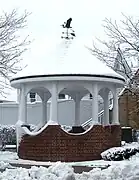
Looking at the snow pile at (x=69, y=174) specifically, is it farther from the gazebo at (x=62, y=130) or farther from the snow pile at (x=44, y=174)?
the gazebo at (x=62, y=130)

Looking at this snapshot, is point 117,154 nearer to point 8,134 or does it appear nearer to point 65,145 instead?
point 65,145

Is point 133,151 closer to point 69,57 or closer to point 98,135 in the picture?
point 98,135

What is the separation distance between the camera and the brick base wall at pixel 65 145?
18078 millimetres

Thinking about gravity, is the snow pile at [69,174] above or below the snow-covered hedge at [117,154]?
above

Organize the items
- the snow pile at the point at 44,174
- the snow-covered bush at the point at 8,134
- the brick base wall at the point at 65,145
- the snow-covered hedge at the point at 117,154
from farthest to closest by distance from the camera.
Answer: the snow-covered bush at the point at 8,134 → the brick base wall at the point at 65,145 → the snow-covered hedge at the point at 117,154 → the snow pile at the point at 44,174

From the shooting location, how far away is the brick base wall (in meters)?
18.1

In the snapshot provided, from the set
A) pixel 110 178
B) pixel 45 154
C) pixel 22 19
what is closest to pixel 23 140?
pixel 45 154

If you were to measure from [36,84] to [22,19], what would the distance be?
4.82m

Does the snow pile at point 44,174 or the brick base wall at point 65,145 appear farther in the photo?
the brick base wall at point 65,145

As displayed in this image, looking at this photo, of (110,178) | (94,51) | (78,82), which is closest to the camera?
(110,178)

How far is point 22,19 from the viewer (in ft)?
73.3

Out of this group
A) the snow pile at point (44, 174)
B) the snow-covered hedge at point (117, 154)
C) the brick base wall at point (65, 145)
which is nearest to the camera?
the snow pile at point (44, 174)

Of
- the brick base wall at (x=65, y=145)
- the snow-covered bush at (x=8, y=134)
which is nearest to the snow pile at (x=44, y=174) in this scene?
the brick base wall at (x=65, y=145)

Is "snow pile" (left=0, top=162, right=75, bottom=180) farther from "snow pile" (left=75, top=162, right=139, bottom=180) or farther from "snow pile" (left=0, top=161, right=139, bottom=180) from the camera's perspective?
"snow pile" (left=75, top=162, right=139, bottom=180)
